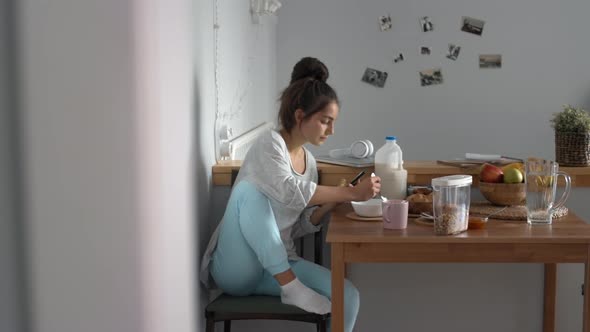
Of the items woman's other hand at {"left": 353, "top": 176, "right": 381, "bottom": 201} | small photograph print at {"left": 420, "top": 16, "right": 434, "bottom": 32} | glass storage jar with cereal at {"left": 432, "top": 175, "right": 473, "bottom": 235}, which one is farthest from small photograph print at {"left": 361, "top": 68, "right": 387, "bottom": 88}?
glass storage jar with cereal at {"left": 432, "top": 175, "right": 473, "bottom": 235}

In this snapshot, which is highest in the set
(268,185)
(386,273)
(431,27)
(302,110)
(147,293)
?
(431,27)

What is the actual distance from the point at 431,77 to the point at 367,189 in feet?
9.01

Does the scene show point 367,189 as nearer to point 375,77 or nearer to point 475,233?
point 475,233

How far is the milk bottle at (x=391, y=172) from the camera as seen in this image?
2381 mm

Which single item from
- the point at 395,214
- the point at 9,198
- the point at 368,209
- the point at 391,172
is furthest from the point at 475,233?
the point at 9,198

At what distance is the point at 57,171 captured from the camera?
1.33 metres

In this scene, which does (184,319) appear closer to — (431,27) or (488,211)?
(488,211)

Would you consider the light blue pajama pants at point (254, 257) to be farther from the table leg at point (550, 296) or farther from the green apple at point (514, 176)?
the table leg at point (550, 296)

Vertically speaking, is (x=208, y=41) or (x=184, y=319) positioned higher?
(x=208, y=41)

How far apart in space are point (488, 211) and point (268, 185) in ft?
2.06

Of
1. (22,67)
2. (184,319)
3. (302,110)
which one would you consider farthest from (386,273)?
(22,67)

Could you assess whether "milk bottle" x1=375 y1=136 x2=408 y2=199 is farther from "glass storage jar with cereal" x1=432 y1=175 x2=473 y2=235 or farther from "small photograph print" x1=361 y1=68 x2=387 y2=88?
"small photograph print" x1=361 y1=68 x2=387 y2=88

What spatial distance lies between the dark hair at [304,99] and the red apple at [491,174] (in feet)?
1.60

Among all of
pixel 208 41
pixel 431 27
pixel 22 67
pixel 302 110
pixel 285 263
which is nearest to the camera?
pixel 22 67
